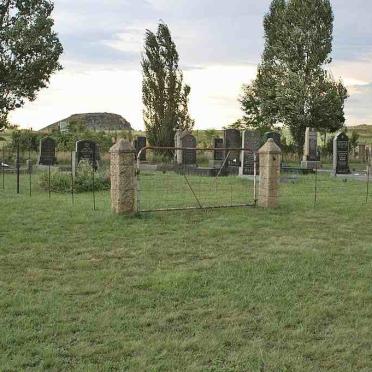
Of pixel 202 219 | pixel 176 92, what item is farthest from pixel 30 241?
pixel 176 92

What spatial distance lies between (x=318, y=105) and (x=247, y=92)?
33.3 feet

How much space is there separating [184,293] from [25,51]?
3267cm

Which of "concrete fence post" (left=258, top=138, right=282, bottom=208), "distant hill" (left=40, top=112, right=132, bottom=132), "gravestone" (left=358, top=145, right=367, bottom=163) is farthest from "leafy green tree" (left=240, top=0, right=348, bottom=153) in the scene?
"distant hill" (left=40, top=112, right=132, bottom=132)

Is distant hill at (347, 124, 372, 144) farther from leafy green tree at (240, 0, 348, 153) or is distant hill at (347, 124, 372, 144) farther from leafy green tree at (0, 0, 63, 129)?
leafy green tree at (0, 0, 63, 129)

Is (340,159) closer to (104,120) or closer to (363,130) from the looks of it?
(363,130)

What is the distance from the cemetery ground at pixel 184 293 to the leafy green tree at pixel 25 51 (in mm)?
26970

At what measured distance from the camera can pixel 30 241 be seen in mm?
8406

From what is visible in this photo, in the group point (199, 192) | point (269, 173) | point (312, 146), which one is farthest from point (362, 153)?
point (269, 173)

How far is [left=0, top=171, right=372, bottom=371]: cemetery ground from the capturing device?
13.8 ft

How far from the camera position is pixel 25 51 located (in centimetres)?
3506

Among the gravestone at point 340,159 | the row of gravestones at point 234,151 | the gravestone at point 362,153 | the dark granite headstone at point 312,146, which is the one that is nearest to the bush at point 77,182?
the row of gravestones at point 234,151

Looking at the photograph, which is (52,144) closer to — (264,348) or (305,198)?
(305,198)

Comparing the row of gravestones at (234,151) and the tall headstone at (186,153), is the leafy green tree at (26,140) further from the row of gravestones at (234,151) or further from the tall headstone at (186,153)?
the tall headstone at (186,153)

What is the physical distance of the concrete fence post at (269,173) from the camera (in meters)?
12.0
